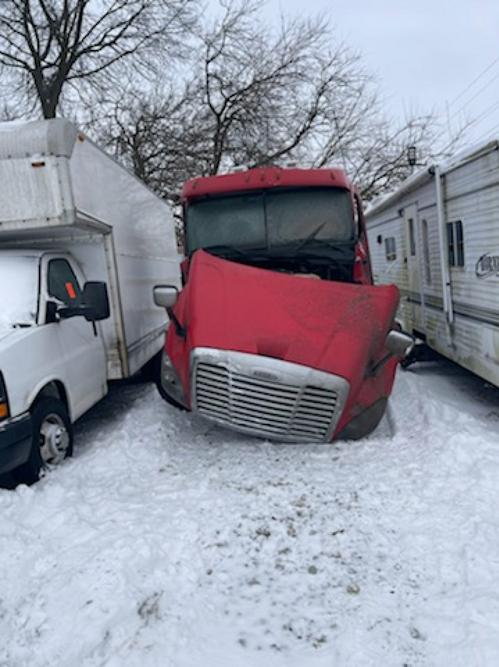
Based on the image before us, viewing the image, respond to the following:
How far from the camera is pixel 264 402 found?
4.88 meters

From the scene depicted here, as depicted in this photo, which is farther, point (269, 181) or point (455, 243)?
point (455, 243)

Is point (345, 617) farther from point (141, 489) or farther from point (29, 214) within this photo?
point (29, 214)

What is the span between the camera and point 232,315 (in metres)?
5.14

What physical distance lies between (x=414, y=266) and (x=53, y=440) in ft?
22.6

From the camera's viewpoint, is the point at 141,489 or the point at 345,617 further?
the point at 141,489

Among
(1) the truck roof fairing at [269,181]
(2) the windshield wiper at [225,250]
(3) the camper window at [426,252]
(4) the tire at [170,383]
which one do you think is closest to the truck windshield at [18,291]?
(4) the tire at [170,383]

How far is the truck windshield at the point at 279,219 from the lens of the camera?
6621 mm

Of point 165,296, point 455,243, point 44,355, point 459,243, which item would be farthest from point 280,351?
point 455,243

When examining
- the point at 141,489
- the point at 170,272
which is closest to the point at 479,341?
the point at 141,489

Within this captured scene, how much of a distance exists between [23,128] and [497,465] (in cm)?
500

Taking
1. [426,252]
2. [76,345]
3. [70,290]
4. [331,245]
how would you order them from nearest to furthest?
[76,345], [70,290], [331,245], [426,252]

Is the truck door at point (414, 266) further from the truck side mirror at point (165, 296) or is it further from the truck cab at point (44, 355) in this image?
the truck cab at point (44, 355)

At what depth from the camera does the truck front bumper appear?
4238mm

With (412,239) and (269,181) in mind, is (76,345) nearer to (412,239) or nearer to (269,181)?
(269,181)
